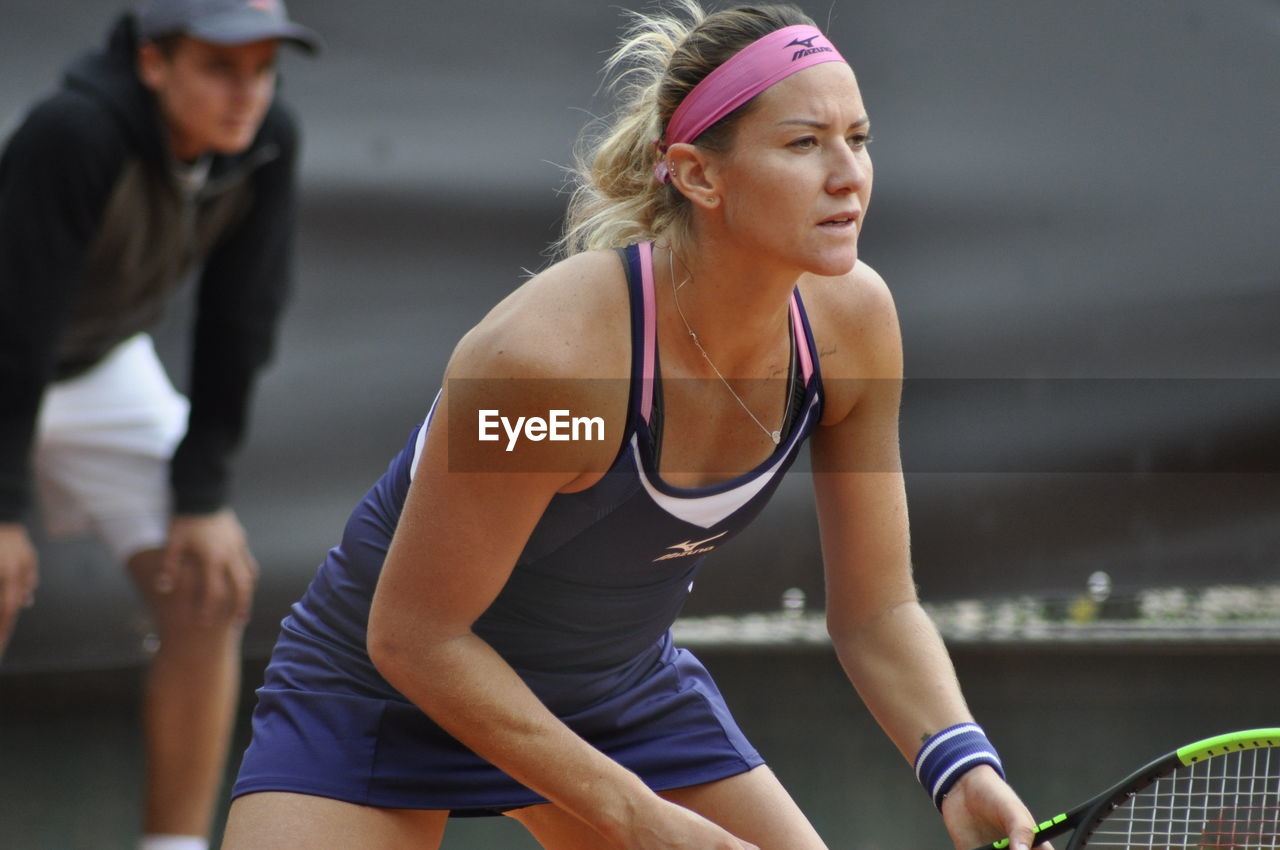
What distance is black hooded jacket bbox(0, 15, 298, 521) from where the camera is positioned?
6.84 feet

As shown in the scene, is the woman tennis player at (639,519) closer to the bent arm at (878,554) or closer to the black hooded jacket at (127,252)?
the bent arm at (878,554)

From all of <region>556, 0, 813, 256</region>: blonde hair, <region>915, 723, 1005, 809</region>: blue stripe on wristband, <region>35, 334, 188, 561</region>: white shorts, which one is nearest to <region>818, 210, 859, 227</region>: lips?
<region>556, 0, 813, 256</region>: blonde hair

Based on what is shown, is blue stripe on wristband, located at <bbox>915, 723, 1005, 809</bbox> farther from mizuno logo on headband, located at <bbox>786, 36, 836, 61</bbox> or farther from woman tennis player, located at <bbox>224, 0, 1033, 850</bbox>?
mizuno logo on headband, located at <bbox>786, 36, 836, 61</bbox>

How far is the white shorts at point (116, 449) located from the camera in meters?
2.24

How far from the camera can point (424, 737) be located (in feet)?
4.48

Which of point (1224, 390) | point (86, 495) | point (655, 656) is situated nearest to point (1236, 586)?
point (1224, 390)

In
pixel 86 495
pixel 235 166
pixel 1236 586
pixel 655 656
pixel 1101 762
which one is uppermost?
pixel 235 166

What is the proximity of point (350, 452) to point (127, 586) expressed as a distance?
401mm

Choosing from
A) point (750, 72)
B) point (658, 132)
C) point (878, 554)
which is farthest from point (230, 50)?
point (878, 554)

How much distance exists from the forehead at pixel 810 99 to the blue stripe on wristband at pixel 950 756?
0.53 metres

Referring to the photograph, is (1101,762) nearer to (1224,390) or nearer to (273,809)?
(1224,390)

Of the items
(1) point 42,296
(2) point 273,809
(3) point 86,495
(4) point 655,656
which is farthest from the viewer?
(3) point 86,495

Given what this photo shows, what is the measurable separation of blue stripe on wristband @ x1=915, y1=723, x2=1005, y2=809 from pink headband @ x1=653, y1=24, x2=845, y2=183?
562 mm

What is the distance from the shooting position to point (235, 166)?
7.32 feet
